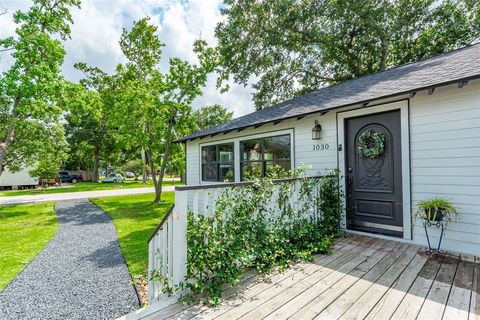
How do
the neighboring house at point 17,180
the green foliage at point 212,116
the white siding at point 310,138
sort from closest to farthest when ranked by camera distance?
the white siding at point 310,138 < the neighboring house at point 17,180 < the green foliage at point 212,116

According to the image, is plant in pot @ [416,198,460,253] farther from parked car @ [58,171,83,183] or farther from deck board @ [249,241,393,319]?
parked car @ [58,171,83,183]

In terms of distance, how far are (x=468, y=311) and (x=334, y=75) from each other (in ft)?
44.2

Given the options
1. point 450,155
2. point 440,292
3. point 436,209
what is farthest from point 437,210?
point 440,292

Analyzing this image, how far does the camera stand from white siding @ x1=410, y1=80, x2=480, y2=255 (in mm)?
3373

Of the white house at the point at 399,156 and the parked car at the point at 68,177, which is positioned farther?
the parked car at the point at 68,177

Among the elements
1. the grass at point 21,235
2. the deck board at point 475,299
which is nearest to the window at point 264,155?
the deck board at point 475,299

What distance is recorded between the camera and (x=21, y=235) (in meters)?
6.39

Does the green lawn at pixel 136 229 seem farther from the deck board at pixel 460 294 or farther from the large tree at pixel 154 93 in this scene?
the deck board at pixel 460 294

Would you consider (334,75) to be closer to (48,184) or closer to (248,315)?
(248,315)

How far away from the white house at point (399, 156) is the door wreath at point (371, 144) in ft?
0.19

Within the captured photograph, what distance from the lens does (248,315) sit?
2.11 m

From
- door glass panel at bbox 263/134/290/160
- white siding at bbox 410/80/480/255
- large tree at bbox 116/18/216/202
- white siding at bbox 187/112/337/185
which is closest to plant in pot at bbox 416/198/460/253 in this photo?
white siding at bbox 410/80/480/255

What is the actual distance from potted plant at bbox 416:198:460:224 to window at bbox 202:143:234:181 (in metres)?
5.16

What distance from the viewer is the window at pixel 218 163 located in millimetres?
7789
